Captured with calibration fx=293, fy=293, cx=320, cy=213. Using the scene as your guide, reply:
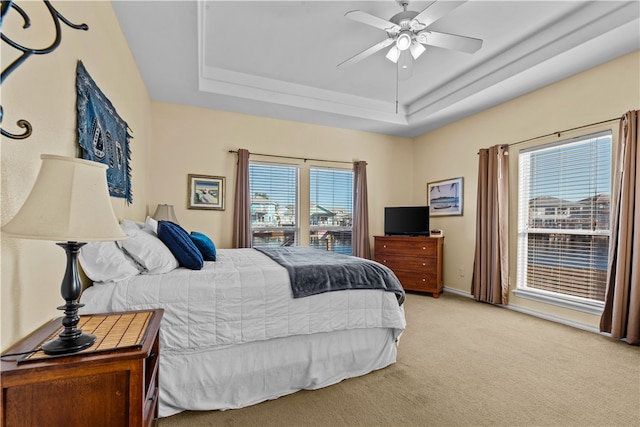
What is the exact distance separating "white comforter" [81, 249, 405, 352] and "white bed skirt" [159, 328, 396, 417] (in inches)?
3.2

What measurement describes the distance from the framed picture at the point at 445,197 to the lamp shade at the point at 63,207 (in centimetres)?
465

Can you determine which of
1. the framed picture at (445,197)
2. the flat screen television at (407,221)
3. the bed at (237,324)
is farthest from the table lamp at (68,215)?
the framed picture at (445,197)

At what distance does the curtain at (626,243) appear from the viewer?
2.61m

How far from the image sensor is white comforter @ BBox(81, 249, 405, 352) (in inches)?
64.6

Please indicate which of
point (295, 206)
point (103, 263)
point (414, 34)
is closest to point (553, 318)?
point (414, 34)

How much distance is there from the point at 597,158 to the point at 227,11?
393cm

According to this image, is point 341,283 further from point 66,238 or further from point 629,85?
point 629,85

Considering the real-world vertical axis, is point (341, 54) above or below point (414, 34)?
above

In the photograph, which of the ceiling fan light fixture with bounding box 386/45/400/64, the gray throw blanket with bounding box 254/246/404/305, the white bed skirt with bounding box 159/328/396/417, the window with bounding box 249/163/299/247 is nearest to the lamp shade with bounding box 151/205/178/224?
the window with bounding box 249/163/299/247

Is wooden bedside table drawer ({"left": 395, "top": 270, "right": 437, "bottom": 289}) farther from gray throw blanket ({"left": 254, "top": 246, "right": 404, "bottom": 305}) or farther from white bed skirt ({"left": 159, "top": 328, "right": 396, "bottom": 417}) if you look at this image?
white bed skirt ({"left": 159, "top": 328, "right": 396, "bottom": 417})

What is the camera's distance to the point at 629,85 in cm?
278

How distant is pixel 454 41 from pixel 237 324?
2759 millimetres

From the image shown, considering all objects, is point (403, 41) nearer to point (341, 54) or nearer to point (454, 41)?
point (454, 41)

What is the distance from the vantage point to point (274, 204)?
15.1 ft
